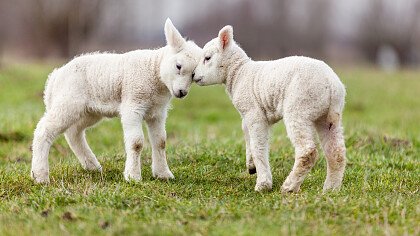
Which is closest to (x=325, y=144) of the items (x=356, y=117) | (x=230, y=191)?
(x=230, y=191)

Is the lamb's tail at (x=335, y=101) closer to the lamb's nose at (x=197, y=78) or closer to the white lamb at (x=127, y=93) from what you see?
the lamb's nose at (x=197, y=78)

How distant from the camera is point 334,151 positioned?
694 cm

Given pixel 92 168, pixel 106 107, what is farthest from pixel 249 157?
pixel 92 168

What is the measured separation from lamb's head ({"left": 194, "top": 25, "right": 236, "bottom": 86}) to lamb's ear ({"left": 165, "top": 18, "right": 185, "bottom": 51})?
11.5 inches

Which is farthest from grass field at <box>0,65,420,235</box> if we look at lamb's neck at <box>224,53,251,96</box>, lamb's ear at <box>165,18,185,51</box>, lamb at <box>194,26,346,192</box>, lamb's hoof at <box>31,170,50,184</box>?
lamb's ear at <box>165,18,185,51</box>

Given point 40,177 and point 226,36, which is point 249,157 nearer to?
point 226,36

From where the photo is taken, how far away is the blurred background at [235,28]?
37219 mm

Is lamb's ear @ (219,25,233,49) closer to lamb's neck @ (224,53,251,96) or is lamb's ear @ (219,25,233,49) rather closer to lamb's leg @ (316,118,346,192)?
lamb's neck @ (224,53,251,96)

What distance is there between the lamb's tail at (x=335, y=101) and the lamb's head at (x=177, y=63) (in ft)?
5.42

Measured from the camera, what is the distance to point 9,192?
721 centimetres

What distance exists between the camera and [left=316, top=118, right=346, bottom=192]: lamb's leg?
6.92 metres

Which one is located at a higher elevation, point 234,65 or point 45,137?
point 234,65

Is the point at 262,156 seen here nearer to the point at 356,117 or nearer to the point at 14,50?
the point at 356,117

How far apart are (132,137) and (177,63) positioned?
972mm
